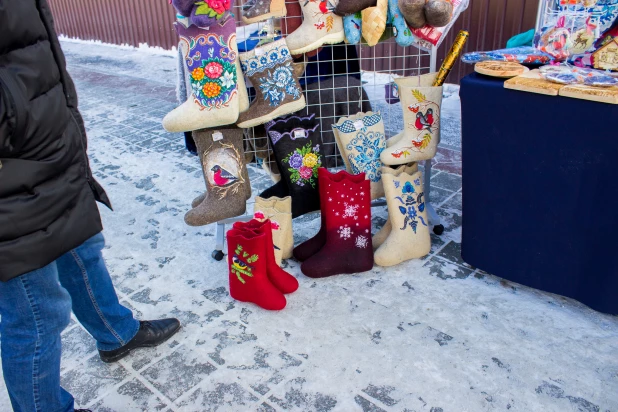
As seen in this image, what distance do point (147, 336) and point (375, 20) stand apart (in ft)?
4.69

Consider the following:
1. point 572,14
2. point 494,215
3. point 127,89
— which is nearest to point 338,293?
point 494,215

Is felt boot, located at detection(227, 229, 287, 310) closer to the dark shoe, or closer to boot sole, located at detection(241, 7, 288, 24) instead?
the dark shoe

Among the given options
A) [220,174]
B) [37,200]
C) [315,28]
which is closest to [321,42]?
[315,28]

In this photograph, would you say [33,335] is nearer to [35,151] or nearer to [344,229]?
[35,151]

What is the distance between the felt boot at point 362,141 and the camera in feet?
7.26

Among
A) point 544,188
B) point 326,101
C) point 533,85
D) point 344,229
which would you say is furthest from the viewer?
point 326,101

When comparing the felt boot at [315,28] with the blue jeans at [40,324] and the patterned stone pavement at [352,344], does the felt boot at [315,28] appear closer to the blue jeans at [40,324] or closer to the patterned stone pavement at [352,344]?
the patterned stone pavement at [352,344]

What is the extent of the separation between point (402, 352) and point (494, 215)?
0.63 metres

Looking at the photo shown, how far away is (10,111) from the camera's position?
1.07m

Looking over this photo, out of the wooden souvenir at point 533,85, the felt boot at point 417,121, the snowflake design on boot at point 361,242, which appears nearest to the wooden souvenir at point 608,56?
the wooden souvenir at point 533,85

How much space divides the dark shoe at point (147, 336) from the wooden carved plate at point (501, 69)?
1.40 m

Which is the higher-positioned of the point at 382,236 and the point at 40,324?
the point at 40,324

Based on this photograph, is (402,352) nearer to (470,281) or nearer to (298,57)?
(470,281)

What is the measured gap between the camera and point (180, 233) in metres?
2.56
